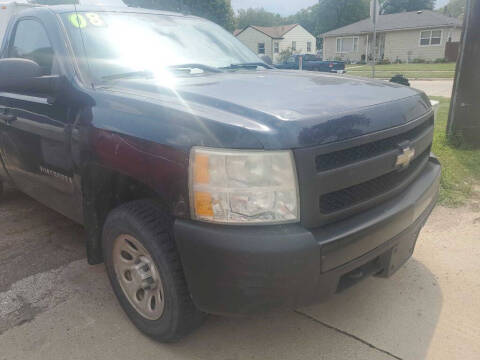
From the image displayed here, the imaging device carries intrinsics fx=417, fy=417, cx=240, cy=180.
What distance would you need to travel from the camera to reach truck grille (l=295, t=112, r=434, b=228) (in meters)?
1.77

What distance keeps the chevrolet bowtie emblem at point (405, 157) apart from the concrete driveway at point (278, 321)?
959mm

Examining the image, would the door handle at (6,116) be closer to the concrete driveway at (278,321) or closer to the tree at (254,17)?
the concrete driveway at (278,321)

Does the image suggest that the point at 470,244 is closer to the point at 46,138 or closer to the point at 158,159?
the point at 158,159

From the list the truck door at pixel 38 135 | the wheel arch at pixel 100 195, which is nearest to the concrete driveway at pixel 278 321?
the wheel arch at pixel 100 195

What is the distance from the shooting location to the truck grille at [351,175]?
1768mm

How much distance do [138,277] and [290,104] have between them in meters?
1.22

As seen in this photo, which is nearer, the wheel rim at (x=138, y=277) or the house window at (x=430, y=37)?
the wheel rim at (x=138, y=277)

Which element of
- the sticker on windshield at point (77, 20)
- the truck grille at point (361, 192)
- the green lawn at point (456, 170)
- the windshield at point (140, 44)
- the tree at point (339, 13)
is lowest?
the green lawn at point (456, 170)

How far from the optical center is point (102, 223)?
2508 mm

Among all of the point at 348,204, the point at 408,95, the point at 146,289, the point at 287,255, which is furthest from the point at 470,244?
the point at 146,289

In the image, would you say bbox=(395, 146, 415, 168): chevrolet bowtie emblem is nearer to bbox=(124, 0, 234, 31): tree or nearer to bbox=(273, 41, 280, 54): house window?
bbox=(124, 0, 234, 31): tree

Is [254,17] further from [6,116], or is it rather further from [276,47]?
[6,116]

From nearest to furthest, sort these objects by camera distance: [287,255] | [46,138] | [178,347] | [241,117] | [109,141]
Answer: [287,255] < [241,117] < [109,141] < [178,347] < [46,138]

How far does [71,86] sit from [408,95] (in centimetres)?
200
